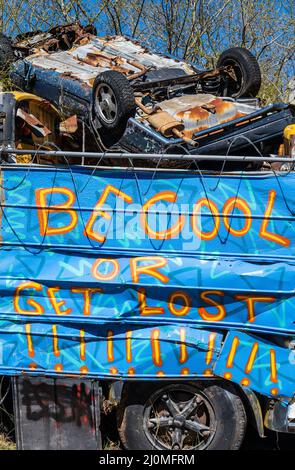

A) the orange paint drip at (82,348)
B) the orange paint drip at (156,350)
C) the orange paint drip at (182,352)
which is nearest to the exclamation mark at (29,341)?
the orange paint drip at (82,348)

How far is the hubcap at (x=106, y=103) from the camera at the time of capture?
6375mm

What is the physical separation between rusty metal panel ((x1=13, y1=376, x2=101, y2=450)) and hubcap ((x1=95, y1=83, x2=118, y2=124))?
2.66m

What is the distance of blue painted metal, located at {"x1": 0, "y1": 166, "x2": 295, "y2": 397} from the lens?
17.0 ft

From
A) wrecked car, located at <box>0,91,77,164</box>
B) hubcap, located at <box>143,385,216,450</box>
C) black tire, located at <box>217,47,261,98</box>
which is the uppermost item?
black tire, located at <box>217,47,261,98</box>

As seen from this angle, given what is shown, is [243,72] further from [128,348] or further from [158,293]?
[128,348]

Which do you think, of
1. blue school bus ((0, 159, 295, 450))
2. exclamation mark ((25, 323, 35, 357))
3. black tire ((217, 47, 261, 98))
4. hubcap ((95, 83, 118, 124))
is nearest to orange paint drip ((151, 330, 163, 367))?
blue school bus ((0, 159, 295, 450))

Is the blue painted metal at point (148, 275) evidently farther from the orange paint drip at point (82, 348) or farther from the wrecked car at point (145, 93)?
the wrecked car at point (145, 93)

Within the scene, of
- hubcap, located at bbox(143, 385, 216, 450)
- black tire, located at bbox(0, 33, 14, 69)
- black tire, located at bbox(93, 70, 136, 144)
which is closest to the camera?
hubcap, located at bbox(143, 385, 216, 450)

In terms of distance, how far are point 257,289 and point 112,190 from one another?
1461 millimetres

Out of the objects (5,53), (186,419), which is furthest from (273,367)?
(5,53)

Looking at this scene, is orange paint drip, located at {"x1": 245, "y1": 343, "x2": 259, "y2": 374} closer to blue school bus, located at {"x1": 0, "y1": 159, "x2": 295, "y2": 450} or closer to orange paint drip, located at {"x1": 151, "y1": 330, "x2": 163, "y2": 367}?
blue school bus, located at {"x1": 0, "y1": 159, "x2": 295, "y2": 450}
